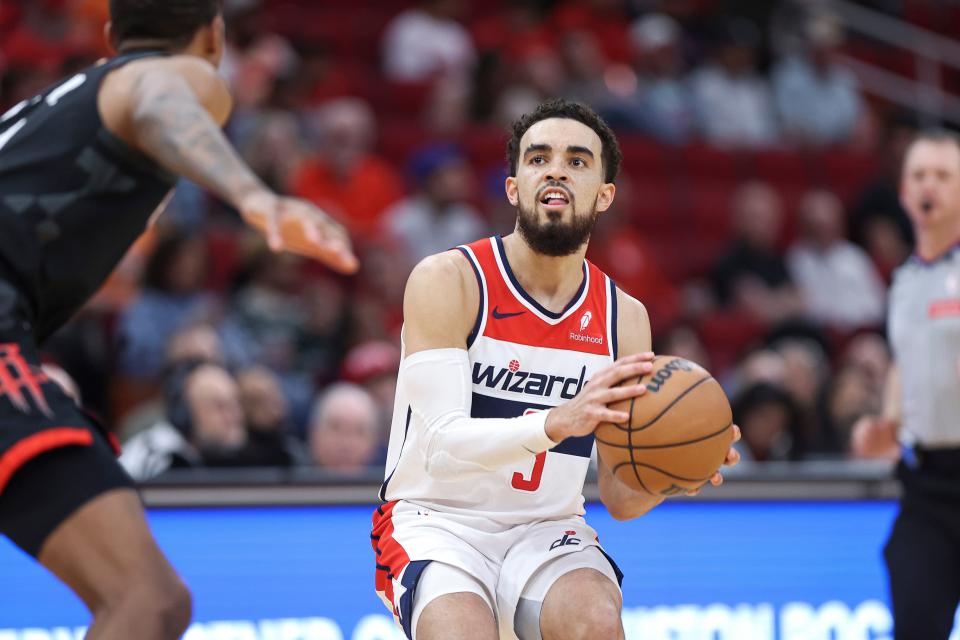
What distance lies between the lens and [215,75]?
386cm

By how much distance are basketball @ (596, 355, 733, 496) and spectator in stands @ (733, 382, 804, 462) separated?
4581mm

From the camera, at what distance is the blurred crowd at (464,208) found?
8266 mm

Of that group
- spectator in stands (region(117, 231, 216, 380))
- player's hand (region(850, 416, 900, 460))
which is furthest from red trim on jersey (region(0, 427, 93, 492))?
spectator in stands (region(117, 231, 216, 380))

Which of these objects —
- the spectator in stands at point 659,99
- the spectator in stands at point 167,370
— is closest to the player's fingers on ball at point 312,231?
the spectator in stands at point 167,370

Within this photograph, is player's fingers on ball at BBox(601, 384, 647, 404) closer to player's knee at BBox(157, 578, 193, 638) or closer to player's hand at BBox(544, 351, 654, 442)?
player's hand at BBox(544, 351, 654, 442)

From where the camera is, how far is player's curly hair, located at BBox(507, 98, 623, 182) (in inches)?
179

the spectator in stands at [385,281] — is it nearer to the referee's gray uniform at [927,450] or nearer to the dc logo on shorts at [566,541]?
the referee's gray uniform at [927,450]

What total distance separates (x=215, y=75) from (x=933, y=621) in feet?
11.4

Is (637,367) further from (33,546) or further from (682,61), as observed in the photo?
(682,61)

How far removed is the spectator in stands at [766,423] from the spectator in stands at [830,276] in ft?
12.5

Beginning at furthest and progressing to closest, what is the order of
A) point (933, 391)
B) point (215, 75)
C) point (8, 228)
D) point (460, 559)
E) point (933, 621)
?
point (933, 391) < point (933, 621) < point (460, 559) < point (215, 75) < point (8, 228)

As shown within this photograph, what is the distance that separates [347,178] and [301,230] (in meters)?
7.53

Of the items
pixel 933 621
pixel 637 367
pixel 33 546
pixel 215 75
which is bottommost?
pixel 933 621

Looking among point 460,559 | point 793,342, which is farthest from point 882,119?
point 460,559
